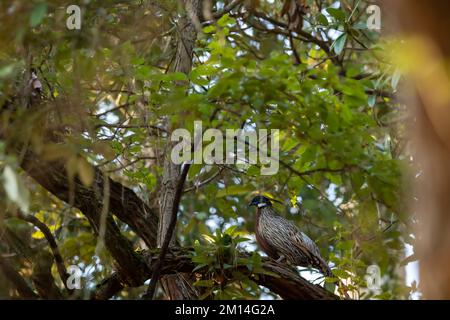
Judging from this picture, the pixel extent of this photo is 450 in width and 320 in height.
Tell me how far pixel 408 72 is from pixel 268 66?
4.98 ft

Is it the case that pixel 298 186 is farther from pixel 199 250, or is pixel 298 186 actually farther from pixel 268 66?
pixel 268 66

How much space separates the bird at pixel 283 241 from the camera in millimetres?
6605

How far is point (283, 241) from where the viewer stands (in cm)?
681

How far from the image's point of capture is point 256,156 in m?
4.93

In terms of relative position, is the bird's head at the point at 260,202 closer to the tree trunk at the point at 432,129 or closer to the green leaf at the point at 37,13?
the green leaf at the point at 37,13

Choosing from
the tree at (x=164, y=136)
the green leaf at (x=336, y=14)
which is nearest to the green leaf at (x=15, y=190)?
the tree at (x=164, y=136)

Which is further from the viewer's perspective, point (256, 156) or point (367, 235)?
point (367, 235)

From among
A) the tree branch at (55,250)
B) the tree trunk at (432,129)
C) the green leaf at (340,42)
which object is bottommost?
the tree trunk at (432,129)

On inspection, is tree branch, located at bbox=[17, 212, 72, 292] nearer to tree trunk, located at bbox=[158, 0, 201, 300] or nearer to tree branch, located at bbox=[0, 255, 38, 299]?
tree branch, located at bbox=[0, 255, 38, 299]

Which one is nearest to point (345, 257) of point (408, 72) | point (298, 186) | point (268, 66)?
point (298, 186)

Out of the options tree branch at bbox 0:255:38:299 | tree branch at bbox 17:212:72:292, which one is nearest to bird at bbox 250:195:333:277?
tree branch at bbox 17:212:72:292

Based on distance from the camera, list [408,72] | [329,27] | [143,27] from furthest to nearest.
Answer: [329,27], [143,27], [408,72]

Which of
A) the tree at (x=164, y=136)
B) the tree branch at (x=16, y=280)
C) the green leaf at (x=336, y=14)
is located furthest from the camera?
the green leaf at (x=336, y=14)

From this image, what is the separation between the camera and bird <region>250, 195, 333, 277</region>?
6.61 meters
